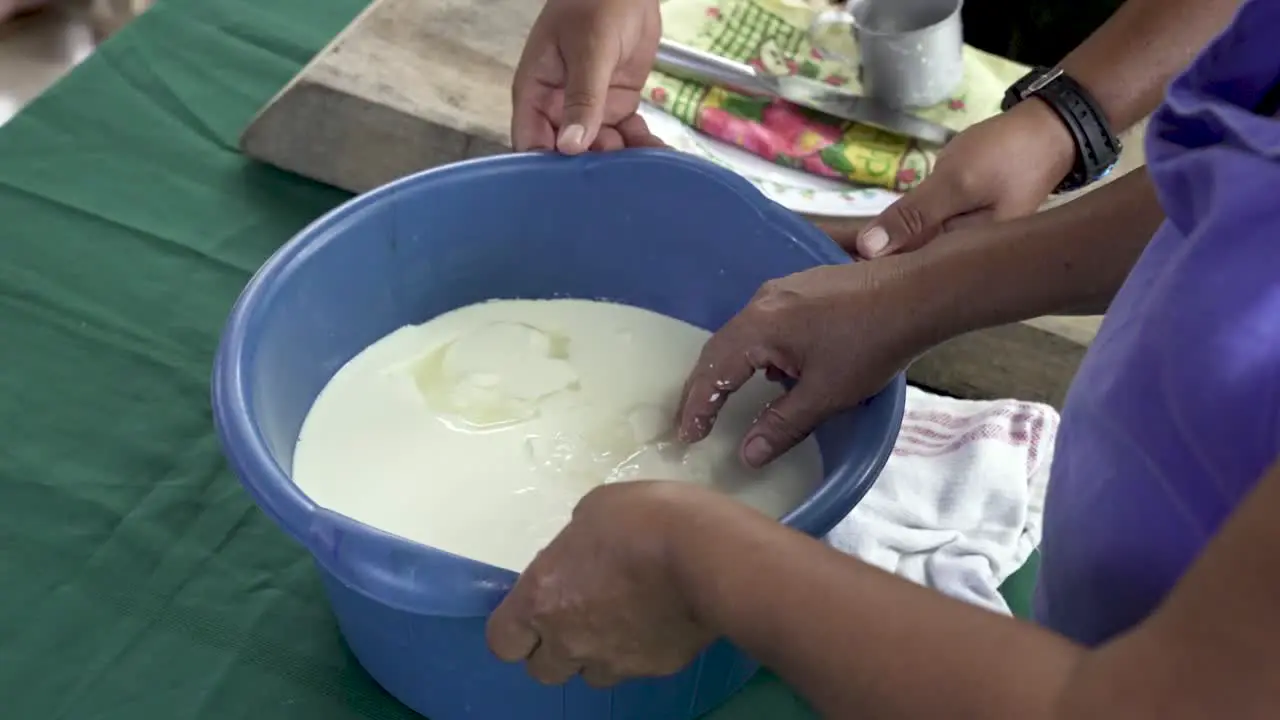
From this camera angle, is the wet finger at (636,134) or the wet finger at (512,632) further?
the wet finger at (636,134)

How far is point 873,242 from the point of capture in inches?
33.2

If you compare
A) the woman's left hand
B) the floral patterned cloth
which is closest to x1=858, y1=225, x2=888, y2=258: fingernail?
the floral patterned cloth

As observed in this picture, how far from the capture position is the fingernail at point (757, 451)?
0.78 meters

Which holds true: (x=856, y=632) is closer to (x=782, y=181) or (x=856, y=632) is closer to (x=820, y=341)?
(x=820, y=341)

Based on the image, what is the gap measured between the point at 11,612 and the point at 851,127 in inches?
33.1

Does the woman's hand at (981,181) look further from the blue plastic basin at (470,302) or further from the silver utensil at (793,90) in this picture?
the silver utensil at (793,90)

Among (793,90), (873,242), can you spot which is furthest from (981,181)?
(793,90)

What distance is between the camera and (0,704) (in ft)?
2.46

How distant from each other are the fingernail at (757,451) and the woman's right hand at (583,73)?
0.27 m

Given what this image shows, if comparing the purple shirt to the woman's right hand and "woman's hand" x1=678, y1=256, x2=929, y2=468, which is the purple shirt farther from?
the woman's right hand

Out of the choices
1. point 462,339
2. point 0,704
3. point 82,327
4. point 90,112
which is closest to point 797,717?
point 462,339

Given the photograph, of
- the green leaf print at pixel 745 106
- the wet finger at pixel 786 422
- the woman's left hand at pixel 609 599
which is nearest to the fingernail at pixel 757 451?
the wet finger at pixel 786 422

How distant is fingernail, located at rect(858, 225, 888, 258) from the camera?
0.84m

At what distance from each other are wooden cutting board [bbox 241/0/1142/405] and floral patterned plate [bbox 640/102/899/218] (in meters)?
0.15
